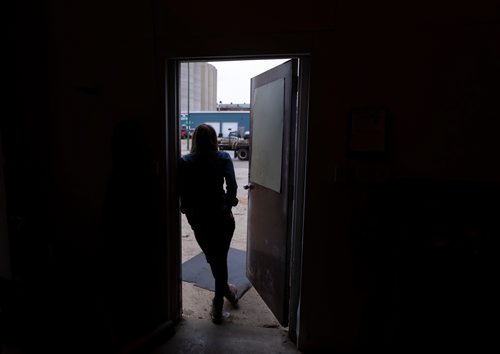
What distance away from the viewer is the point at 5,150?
6.21 ft

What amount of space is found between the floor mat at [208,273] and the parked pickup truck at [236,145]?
8.02 meters

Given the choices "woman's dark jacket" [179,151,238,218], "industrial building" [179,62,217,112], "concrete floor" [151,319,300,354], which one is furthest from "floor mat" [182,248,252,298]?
"industrial building" [179,62,217,112]

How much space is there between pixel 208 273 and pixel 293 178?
1.50 meters

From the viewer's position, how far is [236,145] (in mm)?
11500

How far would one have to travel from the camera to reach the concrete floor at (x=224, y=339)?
1883 mm

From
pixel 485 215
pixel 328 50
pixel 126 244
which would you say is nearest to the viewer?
pixel 485 215

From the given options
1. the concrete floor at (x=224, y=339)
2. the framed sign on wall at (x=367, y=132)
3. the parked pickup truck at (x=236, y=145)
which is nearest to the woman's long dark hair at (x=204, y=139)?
the framed sign on wall at (x=367, y=132)

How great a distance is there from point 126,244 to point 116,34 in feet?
4.21

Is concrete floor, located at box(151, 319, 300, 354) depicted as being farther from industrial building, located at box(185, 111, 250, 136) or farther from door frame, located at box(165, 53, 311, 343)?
industrial building, located at box(185, 111, 250, 136)

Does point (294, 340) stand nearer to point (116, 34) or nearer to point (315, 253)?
point (315, 253)

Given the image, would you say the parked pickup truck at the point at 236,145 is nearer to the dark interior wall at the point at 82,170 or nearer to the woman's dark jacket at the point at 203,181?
the woman's dark jacket at the point at 203,181

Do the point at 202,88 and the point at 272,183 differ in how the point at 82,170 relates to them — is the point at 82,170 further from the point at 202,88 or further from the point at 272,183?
the point at 202,88

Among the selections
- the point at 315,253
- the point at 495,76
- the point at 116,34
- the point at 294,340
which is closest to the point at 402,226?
the point at 315,253

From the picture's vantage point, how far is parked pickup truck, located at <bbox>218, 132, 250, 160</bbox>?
37.2ft
